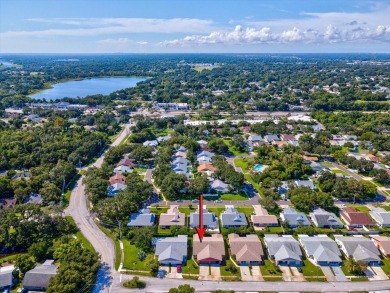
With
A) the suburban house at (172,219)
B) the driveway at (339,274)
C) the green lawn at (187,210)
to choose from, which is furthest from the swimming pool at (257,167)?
the driveway at (339,274)

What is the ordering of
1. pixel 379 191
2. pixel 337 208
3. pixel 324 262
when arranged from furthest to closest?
pixel 379 191 → pixel 337 208 → pixel 324 262

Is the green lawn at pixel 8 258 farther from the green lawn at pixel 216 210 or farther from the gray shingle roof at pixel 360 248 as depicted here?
the gray shingle roof at pixel 360 248

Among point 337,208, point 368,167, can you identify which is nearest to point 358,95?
point 368,167

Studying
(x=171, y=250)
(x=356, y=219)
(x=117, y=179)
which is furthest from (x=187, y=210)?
(x=356, y=219)

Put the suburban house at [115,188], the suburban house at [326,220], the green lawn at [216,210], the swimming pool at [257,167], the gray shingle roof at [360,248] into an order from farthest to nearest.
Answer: the swimming pool at [257,167] → the suburban house at [115,188] → the green lawn at [216,210] → the suburban house at [326,220] → the gray shingle roof at [360,248]

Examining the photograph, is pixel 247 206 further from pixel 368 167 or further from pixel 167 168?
pixel 368 167

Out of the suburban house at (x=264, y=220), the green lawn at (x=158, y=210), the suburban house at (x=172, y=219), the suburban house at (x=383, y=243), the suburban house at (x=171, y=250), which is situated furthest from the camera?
the green lawn at (x=158, y=210)

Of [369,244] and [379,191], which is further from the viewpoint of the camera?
[379,191]

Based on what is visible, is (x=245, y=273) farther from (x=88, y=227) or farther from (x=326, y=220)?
(x=88, y=227)
